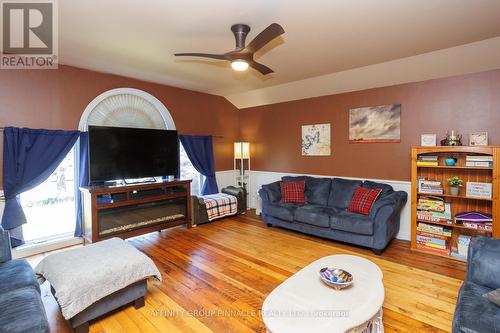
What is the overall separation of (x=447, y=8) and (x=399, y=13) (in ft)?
1.24

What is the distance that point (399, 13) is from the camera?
7.59ft

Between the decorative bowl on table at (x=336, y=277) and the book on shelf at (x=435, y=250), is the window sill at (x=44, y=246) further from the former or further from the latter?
the book on shelf at (x=435, y=250)

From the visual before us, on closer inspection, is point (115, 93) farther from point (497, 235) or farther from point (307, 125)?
→ point (497, 235)

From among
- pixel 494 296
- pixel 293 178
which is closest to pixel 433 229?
pixel 494 296

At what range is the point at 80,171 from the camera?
386 centimetres

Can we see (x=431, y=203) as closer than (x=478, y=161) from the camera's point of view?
No

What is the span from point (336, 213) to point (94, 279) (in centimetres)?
310

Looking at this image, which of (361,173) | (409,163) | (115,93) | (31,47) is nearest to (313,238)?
(361,173)

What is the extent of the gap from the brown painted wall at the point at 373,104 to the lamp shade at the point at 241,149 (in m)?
0.25

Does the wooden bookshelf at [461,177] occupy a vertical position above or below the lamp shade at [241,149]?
below

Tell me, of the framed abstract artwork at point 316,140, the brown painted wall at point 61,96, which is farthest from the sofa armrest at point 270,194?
the brown painted wall at point 61,96

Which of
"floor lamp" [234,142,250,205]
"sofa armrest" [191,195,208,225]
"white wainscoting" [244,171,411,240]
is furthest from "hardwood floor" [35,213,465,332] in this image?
"floor lamp" [234,142,250,205]

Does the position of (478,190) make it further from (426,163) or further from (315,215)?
(315,215)

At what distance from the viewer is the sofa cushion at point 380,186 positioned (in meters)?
3.82
